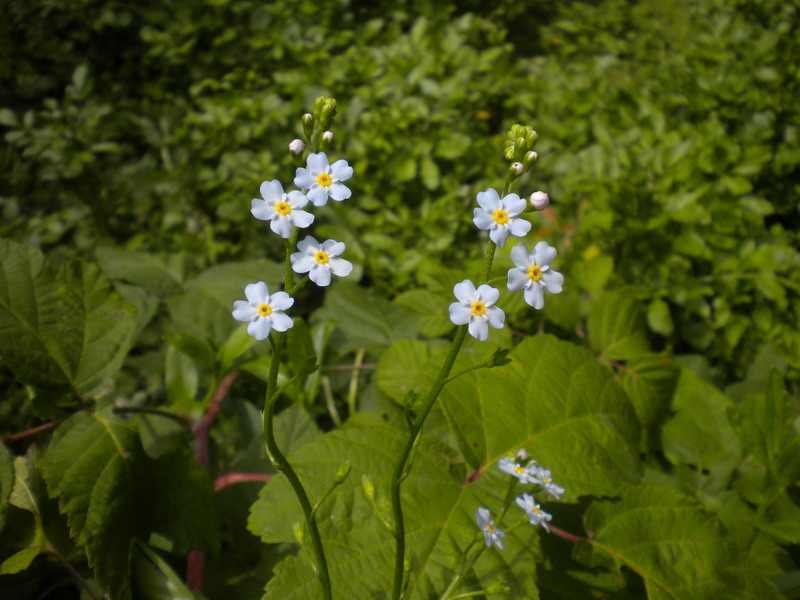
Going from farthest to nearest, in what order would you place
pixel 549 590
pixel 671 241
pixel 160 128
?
1. pixel 160 128
2. pixel 671 241
3. pixel 549 590

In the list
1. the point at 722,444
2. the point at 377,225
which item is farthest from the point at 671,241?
the point at 377,225

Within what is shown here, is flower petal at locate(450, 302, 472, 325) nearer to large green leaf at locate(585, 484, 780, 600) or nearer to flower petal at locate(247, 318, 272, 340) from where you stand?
flower petal at locate(247, 318, 272, 340)

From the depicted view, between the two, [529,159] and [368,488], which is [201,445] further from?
[529,159]

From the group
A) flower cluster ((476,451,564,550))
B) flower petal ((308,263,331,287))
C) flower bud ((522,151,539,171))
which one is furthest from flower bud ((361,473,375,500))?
flower bud ((522,151,539,171))

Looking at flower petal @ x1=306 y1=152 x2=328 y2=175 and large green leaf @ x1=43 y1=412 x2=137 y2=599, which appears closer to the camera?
flower petal @ x1=306 y1=152 x2=328 y2=175

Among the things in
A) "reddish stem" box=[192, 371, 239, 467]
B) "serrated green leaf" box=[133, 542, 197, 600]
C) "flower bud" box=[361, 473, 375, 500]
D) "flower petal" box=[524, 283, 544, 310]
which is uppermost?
"flower petal" box=[524, 283, 544, 310]

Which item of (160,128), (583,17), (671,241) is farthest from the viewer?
(583,17)

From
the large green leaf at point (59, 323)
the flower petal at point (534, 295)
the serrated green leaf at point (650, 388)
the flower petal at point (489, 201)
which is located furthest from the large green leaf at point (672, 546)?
the large green leaf at point (59, 323)

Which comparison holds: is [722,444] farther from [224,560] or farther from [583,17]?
[583,17]
